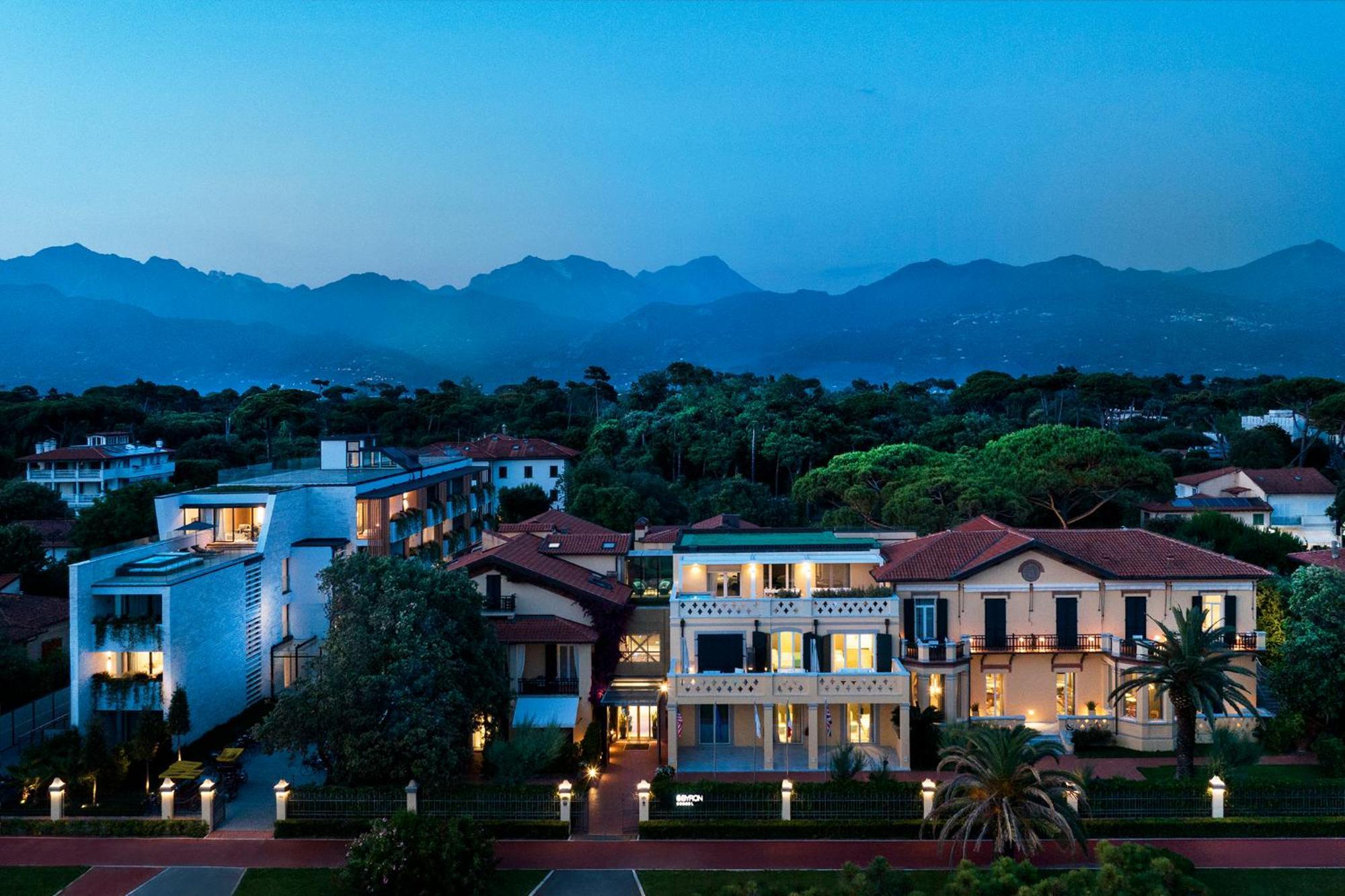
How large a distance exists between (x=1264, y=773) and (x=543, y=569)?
2261 cm

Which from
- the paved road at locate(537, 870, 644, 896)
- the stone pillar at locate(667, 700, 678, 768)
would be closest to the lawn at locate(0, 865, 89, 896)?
the paved road at locate(537, 870, 644, 896)

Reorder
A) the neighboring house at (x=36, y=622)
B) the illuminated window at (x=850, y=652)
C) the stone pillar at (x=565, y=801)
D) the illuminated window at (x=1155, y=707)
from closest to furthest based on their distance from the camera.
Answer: the stone pillar at (x=565, y=801) → the illuminated window at (x=850, y=652) → the illuminated window at (x=1155, y=707) → the neighboring house at (x=36, y=622)

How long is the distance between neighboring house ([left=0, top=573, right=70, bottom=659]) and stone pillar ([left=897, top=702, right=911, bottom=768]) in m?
30.3

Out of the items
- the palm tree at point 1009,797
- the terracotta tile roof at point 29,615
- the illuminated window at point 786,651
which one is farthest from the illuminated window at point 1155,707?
the terracotta tile roof at point 29,615

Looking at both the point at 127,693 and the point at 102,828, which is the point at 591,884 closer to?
the point at 102,828

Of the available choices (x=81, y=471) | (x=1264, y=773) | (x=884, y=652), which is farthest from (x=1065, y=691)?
(x=81, y=471)

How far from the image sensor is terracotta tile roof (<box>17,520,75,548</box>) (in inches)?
2029

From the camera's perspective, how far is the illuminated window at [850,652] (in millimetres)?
28500

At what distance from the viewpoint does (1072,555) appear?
29.8 meters

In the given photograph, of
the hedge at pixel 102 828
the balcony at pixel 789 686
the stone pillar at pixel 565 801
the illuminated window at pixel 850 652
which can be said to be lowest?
the hedge at pixel 102 828

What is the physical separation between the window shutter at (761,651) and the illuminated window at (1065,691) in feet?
32.7

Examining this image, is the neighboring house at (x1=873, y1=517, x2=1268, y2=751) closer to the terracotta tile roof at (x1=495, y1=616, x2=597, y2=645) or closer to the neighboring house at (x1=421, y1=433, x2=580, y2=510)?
the terracotta tile roof at (x1=495, y1=616, x2=597, y2=645)

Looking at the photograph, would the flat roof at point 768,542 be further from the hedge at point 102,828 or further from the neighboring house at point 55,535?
the neighboring house at point 55,535

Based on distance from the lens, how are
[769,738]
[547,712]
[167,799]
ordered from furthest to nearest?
[547,712] → [769,738] → [167,799]
